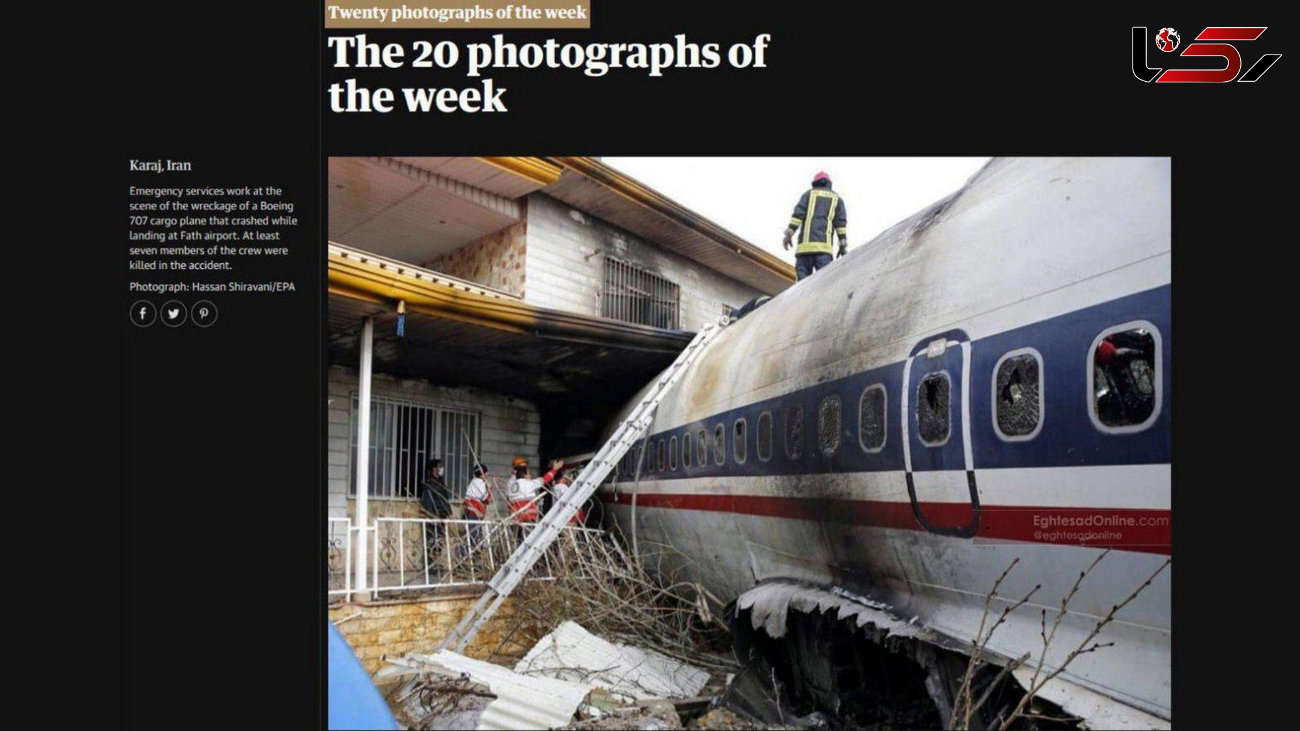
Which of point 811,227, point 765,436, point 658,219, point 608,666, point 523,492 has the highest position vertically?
point 658,219

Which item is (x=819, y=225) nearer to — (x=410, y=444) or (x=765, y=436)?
(x=765, y=436)

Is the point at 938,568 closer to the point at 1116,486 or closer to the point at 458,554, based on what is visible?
the point at 1116,486

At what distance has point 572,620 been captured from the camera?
9.54 metres

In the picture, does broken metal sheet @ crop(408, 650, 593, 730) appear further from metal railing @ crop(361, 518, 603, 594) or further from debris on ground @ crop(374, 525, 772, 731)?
metal railing @ crop(361, 518, 603, 594)

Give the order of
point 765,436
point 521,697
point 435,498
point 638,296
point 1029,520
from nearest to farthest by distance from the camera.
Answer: point 1029,520
point 521,697
point 765,436
point 435,498
point 638,296

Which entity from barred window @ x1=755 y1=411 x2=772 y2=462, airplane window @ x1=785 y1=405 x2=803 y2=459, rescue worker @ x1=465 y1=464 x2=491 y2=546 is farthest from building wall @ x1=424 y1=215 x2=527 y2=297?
airplane window @ x1=785 y1=405 x2=803 y2=459

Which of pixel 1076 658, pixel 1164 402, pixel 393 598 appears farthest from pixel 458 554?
pixel 1164 402

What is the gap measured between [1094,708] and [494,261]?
11.6 metres

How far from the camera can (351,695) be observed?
4.89 meters

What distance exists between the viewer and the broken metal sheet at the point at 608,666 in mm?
8156

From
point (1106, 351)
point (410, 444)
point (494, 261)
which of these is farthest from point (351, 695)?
point (494, 261)

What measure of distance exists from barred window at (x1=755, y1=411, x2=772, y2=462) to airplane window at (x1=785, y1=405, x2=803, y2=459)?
35 centimetres

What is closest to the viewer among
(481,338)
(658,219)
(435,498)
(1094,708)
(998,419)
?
(1094,708)

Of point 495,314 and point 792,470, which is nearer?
point 792,470
